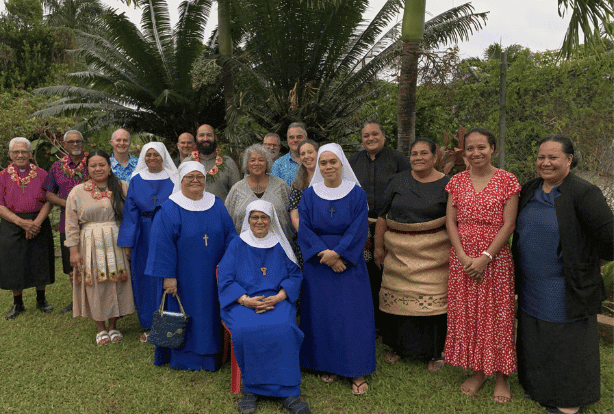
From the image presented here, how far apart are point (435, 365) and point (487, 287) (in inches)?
40.2

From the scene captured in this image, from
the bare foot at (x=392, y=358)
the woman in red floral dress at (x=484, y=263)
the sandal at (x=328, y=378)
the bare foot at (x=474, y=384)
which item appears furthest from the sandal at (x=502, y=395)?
the sandal at (x=328, y=378)

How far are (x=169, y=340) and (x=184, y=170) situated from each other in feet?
4.69

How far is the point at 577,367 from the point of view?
10.5ft

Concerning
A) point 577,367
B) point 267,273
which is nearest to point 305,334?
point 267,273

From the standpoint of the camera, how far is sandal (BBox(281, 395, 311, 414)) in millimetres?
3336

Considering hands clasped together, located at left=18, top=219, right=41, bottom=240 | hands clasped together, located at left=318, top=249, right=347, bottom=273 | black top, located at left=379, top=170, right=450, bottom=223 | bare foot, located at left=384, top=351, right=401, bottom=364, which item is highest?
black top, located at left=379, top=170, right=450, bottom=223

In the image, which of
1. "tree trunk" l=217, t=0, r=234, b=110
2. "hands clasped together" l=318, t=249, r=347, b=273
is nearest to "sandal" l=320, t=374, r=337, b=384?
"hands clasped together" l=318, t=249, r=347, b=273

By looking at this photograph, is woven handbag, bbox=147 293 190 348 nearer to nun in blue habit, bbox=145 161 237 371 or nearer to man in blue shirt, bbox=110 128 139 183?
nun in blue habit, bbox=145 161 237 371

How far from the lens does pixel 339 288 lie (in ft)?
12.1

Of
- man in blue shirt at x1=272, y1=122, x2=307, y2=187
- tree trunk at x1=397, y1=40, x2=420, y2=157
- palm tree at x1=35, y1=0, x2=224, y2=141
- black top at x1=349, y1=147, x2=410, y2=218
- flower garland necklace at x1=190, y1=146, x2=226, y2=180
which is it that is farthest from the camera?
palm tree at x1=35, y1=0, x2=224, y2=141

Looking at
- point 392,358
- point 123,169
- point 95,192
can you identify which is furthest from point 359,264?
point 123,169

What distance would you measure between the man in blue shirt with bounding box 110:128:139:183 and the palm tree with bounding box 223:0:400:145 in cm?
192

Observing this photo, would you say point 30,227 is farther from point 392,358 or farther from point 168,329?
point 392,358

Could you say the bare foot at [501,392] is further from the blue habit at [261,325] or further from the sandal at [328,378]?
the blue habit at [261,325]
